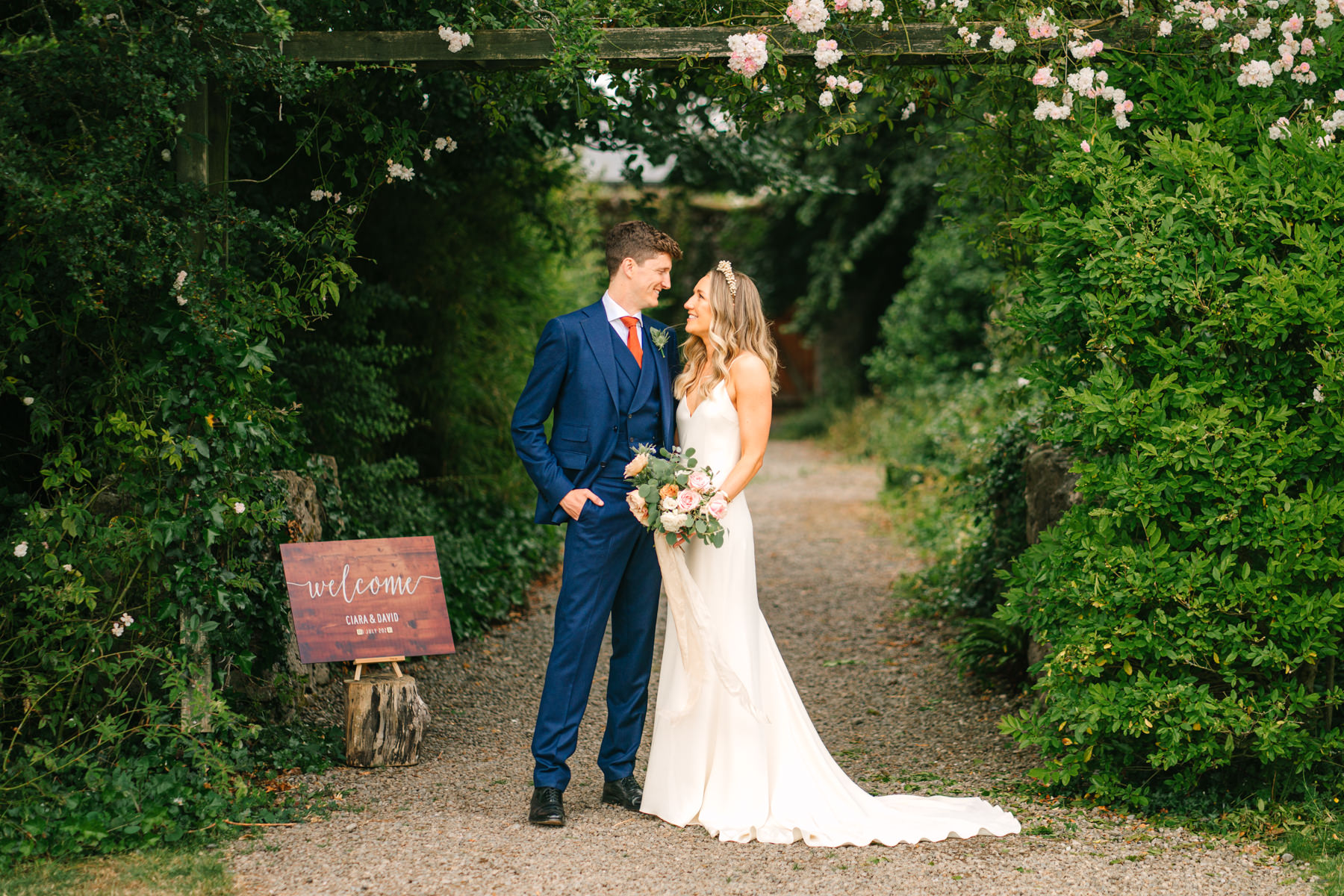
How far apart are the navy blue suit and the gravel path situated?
1.26 feet

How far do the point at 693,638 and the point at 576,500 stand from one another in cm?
65

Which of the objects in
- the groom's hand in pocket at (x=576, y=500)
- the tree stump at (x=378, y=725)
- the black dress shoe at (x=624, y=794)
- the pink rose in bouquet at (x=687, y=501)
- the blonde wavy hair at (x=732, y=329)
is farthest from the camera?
the tree stump at (x=378, y=725)

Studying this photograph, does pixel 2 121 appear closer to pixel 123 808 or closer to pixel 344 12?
pixel 344 12

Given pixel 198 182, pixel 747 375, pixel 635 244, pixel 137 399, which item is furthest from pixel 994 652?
pixel 198 182

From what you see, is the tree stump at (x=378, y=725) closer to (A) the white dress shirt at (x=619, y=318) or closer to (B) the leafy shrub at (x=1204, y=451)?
(A) the white dress shirt at (x=619, y=318)

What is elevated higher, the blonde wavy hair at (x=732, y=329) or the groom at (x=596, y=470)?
the blonde wavy hair at (x=732, y=329)

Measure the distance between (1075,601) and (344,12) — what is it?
344cm

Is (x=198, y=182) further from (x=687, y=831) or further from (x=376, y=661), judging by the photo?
(x=687, y=831)

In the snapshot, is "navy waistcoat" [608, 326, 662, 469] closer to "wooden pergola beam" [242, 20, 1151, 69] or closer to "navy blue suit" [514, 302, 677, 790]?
"navy blue suit" [514, 302, 677, 790]

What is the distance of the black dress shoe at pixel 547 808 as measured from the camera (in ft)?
12.5

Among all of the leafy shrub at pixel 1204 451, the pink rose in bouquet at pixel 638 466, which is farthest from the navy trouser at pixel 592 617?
the leafy shrub at pixel 1204 451

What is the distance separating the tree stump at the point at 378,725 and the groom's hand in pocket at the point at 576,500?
1351 millimetres

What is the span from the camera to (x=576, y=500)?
3.78 metres

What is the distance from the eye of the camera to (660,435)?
404 cm
